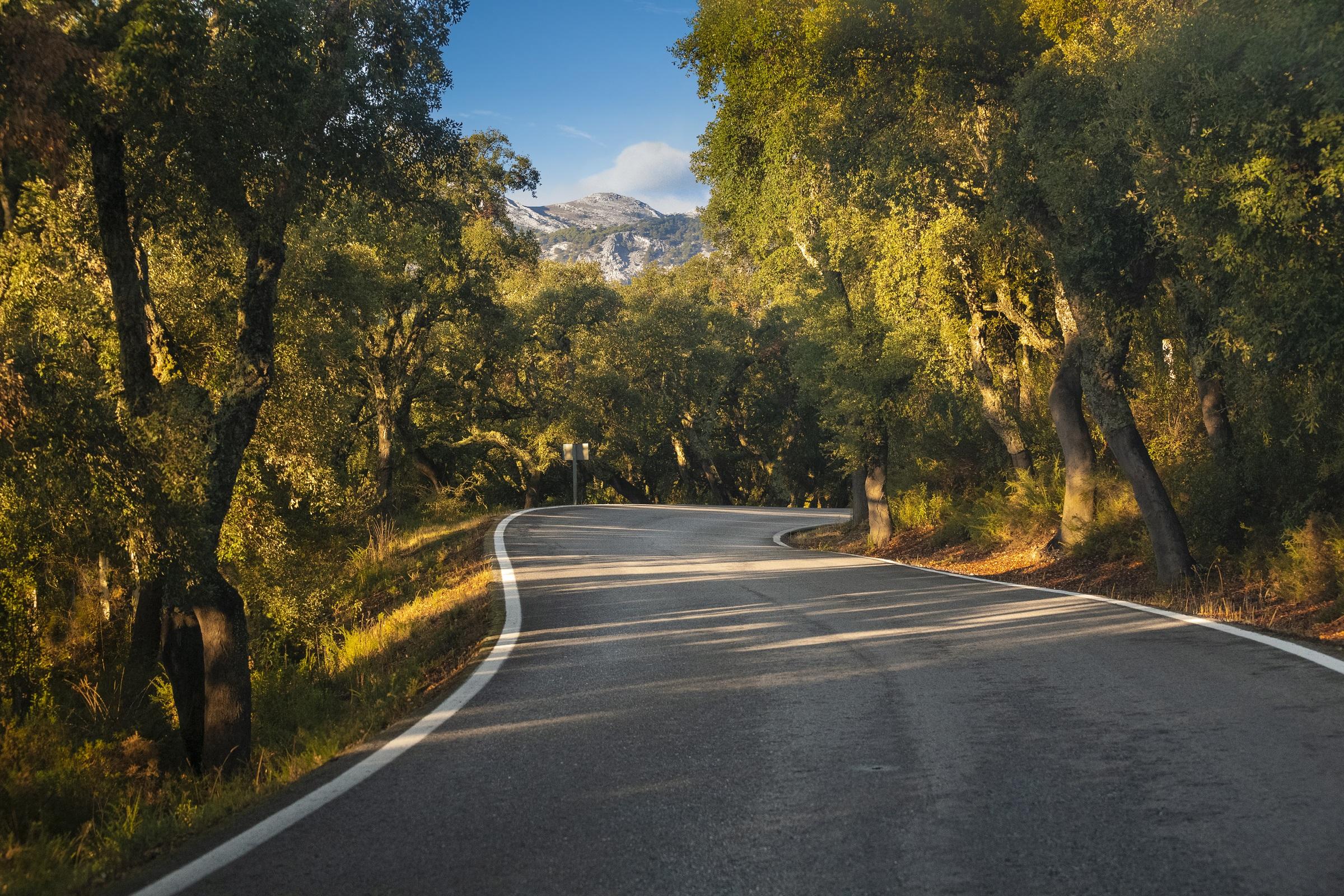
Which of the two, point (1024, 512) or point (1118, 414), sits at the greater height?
point (1118, 414)

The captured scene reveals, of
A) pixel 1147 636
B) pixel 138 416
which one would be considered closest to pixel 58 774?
pixel 138 416

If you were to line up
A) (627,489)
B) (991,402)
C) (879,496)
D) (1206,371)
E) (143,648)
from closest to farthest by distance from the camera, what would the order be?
(143,648) < (1206,371) < (991,402) < (879,496) < (627,489)

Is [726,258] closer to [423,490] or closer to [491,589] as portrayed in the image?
[423,490]

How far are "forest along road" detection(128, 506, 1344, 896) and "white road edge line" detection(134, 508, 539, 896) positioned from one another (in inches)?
3.8

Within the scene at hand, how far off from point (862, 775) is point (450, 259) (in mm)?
13312

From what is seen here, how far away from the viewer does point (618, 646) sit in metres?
9.20

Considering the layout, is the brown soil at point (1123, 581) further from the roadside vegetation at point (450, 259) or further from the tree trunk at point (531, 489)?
the tree trunk at point (531, 489)

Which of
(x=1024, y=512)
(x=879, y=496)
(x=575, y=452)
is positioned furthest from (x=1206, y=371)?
(x=575, y=452)

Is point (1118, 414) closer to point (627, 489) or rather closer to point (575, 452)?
point (575, 452)

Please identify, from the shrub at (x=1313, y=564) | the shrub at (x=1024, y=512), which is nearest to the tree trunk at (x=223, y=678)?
the shrub at (x=1313, y=564)

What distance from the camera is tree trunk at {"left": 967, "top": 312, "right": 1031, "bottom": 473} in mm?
19359

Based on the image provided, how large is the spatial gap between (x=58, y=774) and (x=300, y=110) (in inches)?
260

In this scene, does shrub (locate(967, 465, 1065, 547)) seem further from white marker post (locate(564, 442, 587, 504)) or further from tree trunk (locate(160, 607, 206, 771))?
white marker post (locate(564, 442, 587, 504))

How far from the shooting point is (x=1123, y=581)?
49.2 ft
